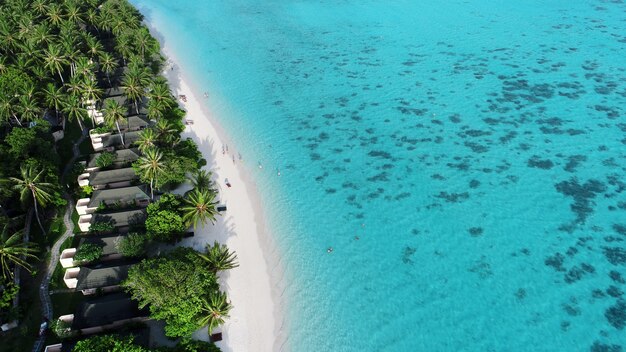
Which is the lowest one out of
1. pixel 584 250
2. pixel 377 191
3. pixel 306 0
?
pixel 584 250

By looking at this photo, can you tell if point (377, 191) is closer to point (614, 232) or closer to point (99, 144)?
point (614, 232)

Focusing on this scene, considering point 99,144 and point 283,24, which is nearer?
point 99,144

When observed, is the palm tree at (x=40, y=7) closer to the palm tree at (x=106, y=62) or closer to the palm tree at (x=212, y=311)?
the palm tree at (x=106, y=62)

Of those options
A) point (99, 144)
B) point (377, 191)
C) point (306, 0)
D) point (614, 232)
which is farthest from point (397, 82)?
point (306, 0)

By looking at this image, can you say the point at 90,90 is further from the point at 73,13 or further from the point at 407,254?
the point at 407,254

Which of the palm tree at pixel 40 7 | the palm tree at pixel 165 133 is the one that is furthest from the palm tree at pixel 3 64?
the palm tree at pixel 165 133

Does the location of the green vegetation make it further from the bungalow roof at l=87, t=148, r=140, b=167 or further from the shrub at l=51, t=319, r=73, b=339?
the bungalow roof at l=87, t=148, r=140, b=167
